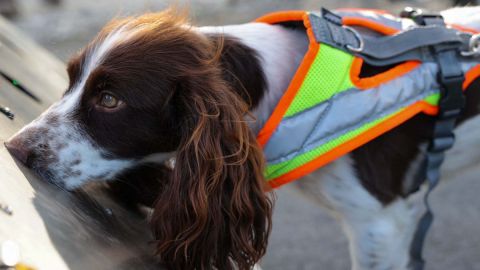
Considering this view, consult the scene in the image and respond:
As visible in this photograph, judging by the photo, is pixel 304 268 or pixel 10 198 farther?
pixel 304 268

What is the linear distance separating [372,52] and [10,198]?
53.4 inches

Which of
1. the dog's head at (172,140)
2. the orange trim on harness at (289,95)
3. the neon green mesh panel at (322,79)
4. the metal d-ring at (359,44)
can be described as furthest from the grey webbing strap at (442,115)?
the dog's head at (172,140)

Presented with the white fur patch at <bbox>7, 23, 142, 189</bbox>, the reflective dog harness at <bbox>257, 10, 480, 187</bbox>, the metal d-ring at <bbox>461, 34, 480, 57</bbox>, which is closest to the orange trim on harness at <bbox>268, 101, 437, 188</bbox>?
the reflective dog harness at <bbox>257, 10, 480, 187</bbox>

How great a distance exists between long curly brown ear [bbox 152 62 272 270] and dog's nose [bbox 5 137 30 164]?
1.47ft

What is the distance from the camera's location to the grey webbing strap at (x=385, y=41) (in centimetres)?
251

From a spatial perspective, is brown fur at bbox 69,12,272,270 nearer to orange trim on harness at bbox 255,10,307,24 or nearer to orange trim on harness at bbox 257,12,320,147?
orange trim on harness at bbox 257,12,320,147

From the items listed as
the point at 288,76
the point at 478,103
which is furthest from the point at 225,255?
the point at 478,103

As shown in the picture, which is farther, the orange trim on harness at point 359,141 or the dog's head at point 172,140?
the orange trim on harness at point 359,141

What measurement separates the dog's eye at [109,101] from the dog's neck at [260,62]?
41 cm

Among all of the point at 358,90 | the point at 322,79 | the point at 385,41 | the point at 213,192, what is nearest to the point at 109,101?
the point at 213,192

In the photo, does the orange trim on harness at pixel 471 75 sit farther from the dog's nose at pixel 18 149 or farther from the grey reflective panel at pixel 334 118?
the dog's nose at pixel 18 149

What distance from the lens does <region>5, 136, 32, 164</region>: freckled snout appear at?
2238 mm

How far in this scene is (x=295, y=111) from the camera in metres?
2.45

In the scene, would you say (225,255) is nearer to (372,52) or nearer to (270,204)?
(270,204)
